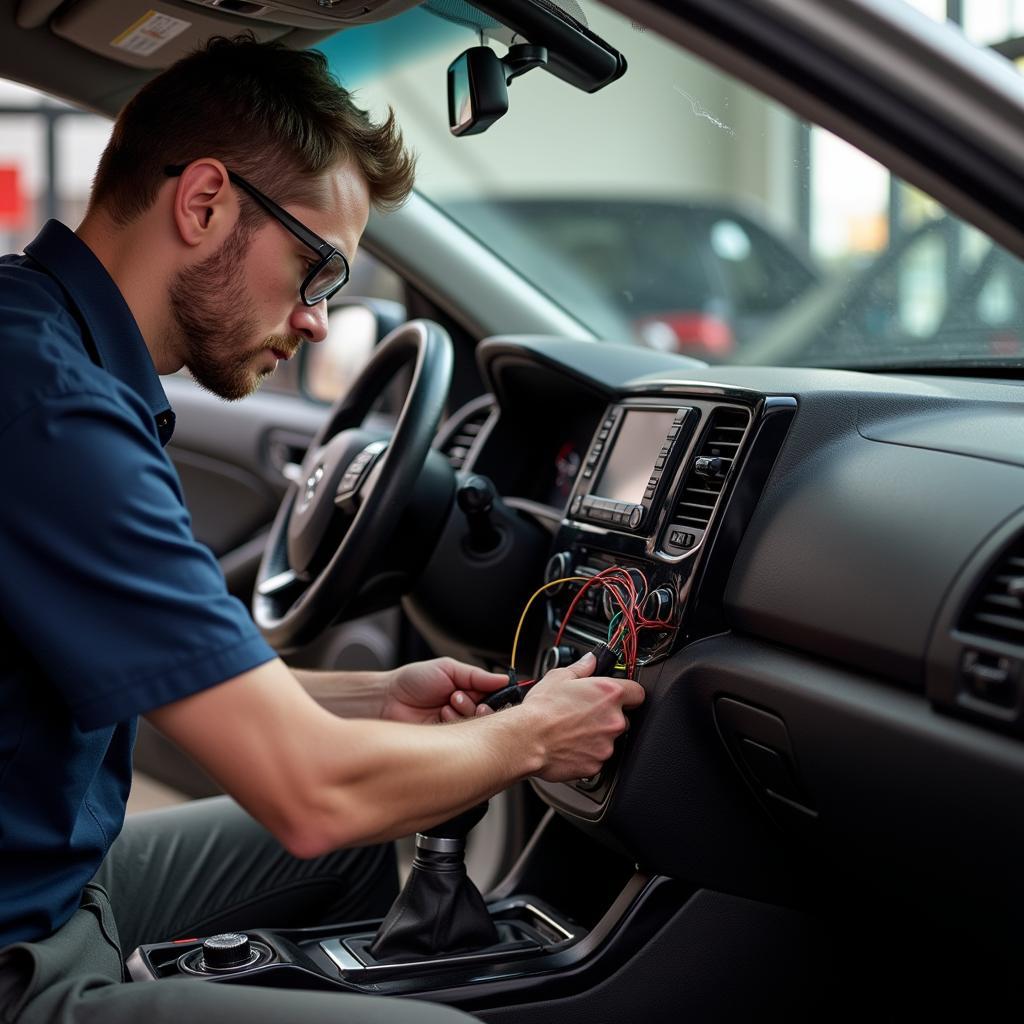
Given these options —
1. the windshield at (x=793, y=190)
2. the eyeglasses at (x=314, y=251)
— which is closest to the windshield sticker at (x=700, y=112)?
the windshield at (x=793, y=190)

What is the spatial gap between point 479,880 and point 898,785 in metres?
1.49

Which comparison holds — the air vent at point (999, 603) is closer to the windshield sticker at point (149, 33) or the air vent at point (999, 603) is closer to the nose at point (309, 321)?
the nose at point (309, 321)

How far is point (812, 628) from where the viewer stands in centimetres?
148

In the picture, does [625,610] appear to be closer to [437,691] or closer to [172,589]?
[437,691]

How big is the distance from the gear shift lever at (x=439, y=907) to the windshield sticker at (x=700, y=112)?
1005 millimetres

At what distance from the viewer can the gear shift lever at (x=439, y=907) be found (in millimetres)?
1668

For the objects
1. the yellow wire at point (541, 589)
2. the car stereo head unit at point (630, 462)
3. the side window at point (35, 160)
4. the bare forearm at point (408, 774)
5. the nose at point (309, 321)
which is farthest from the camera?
the side window at point (35, 160)

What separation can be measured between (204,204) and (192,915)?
3.24 feet

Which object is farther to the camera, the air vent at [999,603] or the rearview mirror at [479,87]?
the rearview mirror at [479,87]

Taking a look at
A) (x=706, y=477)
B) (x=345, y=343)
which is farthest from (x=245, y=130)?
(x=345, y=343)

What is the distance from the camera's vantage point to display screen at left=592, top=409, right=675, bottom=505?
178 centimetres

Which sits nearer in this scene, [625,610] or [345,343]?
[625,610]

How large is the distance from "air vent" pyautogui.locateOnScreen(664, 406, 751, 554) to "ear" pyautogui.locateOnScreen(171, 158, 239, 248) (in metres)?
0.64

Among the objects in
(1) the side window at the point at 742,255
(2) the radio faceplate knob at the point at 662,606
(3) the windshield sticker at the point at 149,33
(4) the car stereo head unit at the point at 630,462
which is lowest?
(1) the side window at the point at 742,255
